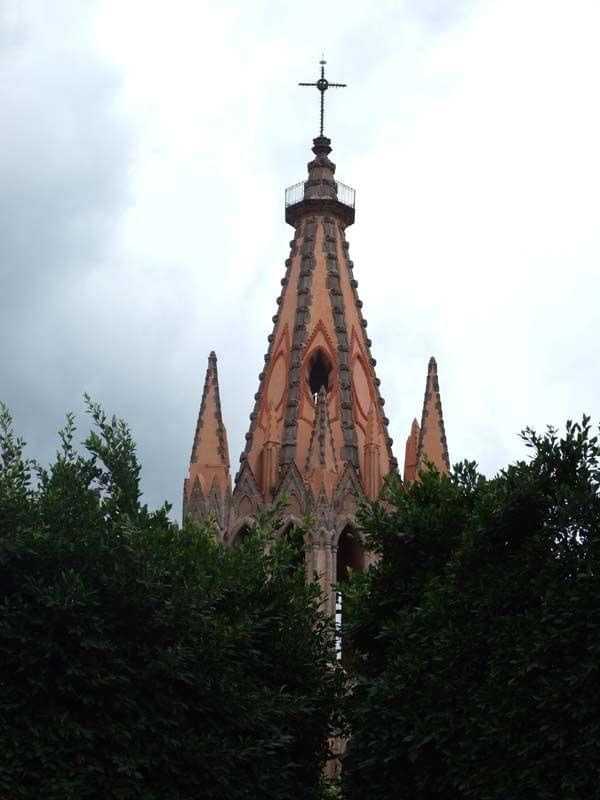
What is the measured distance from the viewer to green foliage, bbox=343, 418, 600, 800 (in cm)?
2111

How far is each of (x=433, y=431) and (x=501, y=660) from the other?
956 inches

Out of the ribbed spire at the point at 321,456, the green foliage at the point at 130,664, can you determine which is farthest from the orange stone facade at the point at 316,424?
the green foliage at the point at 130,664

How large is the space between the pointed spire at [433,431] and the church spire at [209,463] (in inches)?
254

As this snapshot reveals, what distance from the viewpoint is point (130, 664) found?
2239 centimetres

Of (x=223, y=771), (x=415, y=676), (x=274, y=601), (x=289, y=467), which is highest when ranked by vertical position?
(x=289, y=467)

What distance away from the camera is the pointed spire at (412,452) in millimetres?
46312

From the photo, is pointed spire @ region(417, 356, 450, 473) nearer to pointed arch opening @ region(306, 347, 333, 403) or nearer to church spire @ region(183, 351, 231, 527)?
pointed arch opening @ region(306, 347, 333, 403)

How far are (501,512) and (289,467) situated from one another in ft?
66.5

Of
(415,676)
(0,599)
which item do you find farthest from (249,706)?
(0,599)

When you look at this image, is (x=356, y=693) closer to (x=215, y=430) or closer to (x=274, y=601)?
(x=274, y=601)

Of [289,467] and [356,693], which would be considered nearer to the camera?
[356,693]

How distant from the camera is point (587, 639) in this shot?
2133 cm

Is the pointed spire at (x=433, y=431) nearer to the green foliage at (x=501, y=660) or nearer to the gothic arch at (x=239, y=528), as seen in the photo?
the gothic arch at (x=239, y=528)

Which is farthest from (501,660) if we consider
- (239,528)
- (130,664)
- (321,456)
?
(239,528)
